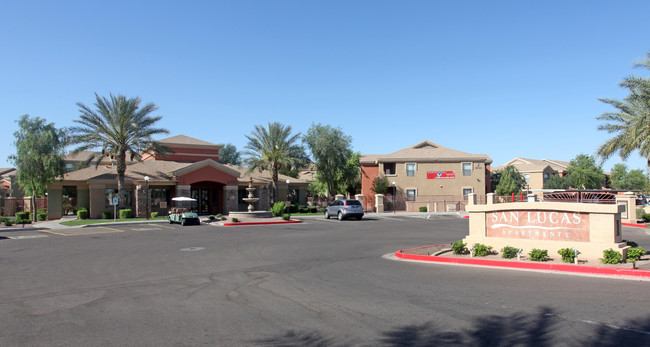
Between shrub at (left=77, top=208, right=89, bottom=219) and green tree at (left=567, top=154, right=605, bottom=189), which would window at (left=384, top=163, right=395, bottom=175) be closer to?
green tree at (left=567, top=154, right=605, bottom=189)

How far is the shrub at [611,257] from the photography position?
11102 mm

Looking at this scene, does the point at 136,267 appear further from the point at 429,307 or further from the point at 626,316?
the point at 626,316

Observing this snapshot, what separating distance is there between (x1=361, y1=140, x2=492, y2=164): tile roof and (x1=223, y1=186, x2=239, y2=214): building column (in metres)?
16.1

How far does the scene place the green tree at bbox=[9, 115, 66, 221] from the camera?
3619 centimetres

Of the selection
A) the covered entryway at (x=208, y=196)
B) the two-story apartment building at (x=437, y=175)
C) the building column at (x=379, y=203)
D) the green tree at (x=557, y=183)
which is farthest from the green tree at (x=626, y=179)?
the covered entryway at (x=208, y=196)

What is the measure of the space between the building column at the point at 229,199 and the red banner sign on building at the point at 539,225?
29925 millimetres

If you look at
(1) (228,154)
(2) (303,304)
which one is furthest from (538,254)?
(1) (228,154)

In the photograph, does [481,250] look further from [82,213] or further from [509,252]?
[82,213]

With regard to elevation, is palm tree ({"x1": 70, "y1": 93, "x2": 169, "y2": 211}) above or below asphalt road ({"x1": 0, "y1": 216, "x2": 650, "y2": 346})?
above

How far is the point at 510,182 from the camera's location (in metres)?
54.2

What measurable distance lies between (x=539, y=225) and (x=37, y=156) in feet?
122

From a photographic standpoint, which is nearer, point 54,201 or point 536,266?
point 536,266

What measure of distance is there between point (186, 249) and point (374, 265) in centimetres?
735

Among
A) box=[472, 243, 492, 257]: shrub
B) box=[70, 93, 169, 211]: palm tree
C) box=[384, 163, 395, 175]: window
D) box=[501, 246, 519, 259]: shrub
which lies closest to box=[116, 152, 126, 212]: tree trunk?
box=[70, 93, 169, 211]: palm tree
